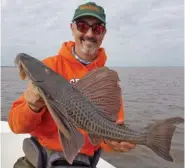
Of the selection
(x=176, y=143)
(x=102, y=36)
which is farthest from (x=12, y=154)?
(x=176, y=143)

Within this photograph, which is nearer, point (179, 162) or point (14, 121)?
point (14, 121)

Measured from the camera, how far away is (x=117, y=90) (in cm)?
255

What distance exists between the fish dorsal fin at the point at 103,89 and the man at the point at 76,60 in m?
0.62

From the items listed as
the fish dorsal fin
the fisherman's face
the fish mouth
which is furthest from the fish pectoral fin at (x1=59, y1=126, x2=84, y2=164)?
the fisherman's face

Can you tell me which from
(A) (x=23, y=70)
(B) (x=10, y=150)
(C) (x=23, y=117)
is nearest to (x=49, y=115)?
(C) (x=23, y=117)

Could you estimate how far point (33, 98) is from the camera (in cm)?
243

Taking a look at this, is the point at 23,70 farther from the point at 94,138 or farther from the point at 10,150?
the point at 10,150

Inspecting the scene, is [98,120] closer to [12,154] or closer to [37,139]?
[37,139]

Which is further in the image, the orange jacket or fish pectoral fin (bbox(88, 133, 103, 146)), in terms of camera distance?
the orange jacket

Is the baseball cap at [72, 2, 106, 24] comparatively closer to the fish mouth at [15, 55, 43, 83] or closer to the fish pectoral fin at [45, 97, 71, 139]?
the fish mouth at [15, 55, 43, 83]

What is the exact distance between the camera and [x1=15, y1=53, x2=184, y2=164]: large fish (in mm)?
2211

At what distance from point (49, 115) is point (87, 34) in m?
1.08

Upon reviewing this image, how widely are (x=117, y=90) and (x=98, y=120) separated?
370 millimetres

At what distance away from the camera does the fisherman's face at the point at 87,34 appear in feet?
11.5
